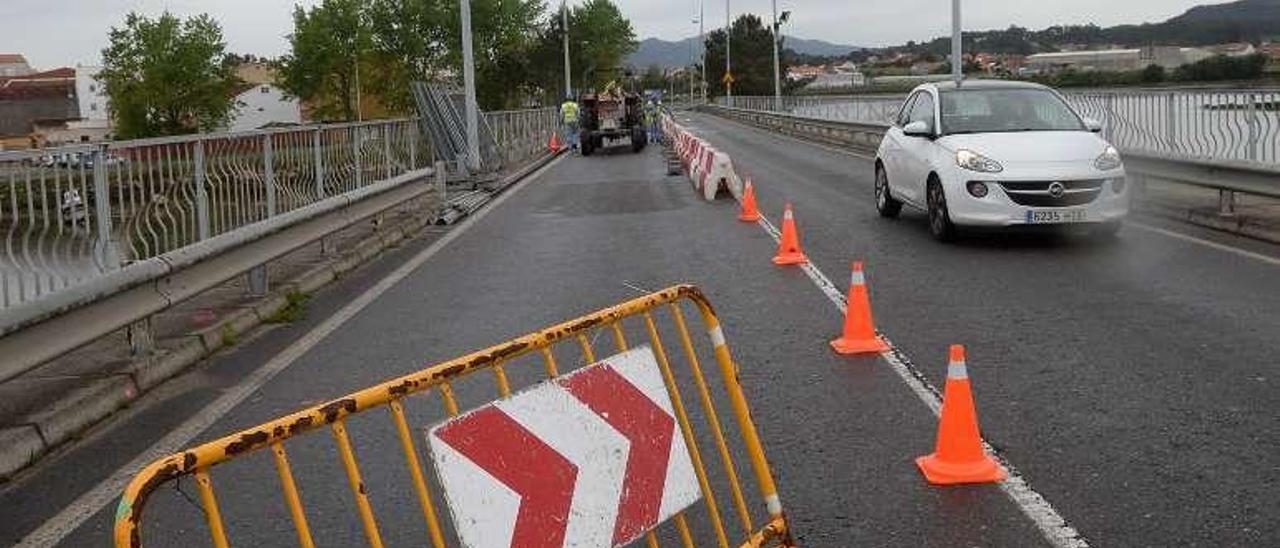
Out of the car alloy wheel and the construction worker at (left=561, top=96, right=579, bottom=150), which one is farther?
the construction worker at (left=561, top=96, right=579, bottom=150)

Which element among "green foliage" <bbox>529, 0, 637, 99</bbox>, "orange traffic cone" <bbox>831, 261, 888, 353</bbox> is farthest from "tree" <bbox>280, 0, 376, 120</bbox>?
"orange traffic cone" <bbox>831, 261, 888, 353</bbox>

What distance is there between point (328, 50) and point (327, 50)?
381mm

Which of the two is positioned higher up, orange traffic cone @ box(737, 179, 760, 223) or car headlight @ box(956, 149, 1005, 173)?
car headlight @ box(956, 149, 1005, 173)

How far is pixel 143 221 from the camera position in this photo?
26.5 feet

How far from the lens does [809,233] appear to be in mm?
14273

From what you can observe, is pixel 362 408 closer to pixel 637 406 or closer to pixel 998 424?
pixel 637 406

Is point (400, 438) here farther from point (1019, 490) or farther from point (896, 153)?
point (896, 153)

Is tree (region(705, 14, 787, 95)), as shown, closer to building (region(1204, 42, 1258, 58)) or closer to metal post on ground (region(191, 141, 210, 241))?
building (region(1204, 42, 1258, 58))

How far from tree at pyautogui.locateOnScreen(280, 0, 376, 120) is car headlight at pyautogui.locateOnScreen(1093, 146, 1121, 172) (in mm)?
100791

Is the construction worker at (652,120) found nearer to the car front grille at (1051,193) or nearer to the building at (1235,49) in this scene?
the building at (1235,49)

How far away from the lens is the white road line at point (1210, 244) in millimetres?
10947

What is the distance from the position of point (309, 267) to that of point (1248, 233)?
29.8 feet

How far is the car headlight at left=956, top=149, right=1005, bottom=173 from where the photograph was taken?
12.1 meters

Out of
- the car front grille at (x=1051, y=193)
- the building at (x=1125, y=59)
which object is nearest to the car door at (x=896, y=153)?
the car front grille at (x=1051, y=193)
